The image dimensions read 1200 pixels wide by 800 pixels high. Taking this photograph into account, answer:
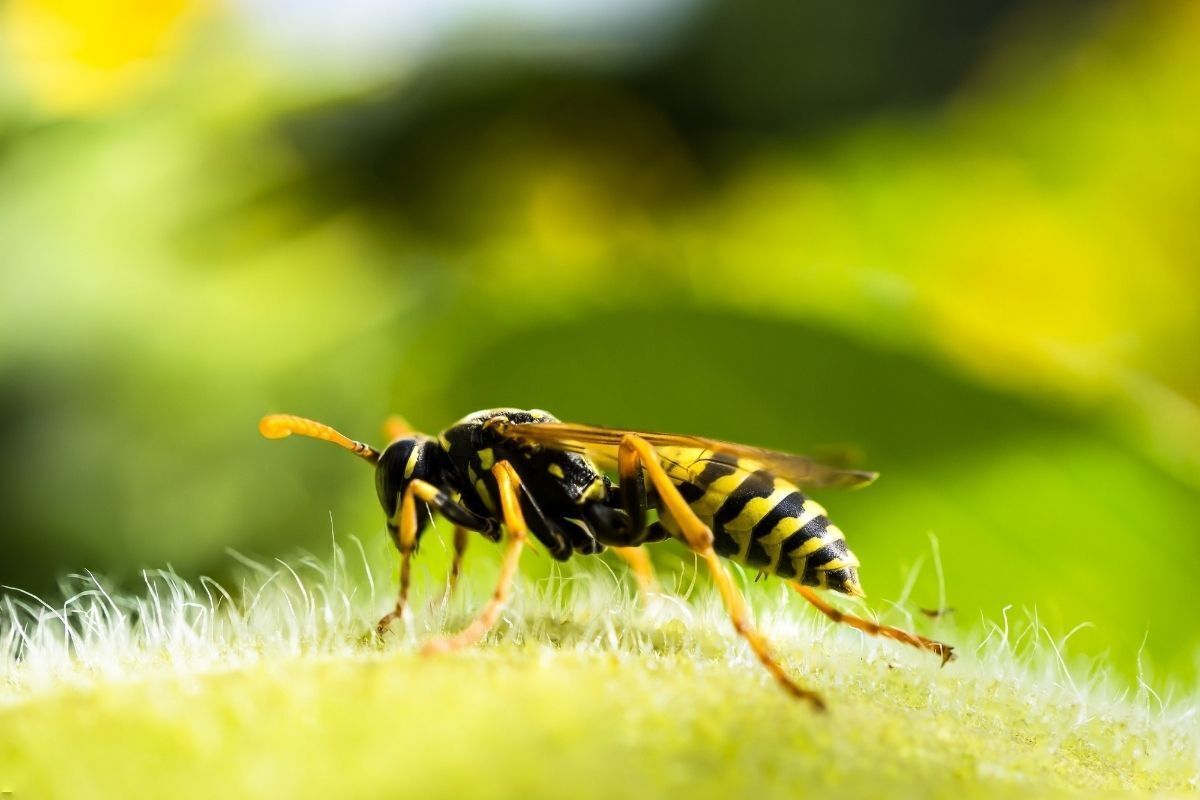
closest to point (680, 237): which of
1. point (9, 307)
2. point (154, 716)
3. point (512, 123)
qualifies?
point (512, 123)

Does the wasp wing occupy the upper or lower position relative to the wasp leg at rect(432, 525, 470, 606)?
upper

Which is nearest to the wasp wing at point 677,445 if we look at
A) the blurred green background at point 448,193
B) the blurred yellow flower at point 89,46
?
the blurred green background at point 448,193

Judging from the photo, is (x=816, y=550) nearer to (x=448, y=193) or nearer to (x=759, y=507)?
(x=759, y=507)

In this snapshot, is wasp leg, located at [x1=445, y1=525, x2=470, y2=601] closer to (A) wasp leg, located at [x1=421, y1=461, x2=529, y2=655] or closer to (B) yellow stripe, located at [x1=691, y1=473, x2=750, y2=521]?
(A) wasp leg, located at [x1=421, y1=461, x2=529, y2=655]

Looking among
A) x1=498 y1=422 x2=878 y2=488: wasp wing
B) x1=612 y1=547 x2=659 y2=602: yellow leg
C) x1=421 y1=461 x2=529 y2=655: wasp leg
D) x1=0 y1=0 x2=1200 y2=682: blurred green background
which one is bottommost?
x1=612 y1=547 x2=659 y2=602: yellow leg

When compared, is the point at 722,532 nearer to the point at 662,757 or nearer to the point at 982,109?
the point at 662,757

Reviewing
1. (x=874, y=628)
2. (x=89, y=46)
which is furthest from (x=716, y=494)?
(x=89, y=46)

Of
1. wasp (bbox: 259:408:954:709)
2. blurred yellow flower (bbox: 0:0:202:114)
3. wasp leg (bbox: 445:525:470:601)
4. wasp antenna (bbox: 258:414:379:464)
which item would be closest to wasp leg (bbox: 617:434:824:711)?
wasp (bbox: 259:408:954:709)

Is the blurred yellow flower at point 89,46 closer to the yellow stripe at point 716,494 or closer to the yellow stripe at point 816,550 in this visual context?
the yellow stripe at point 716,494
